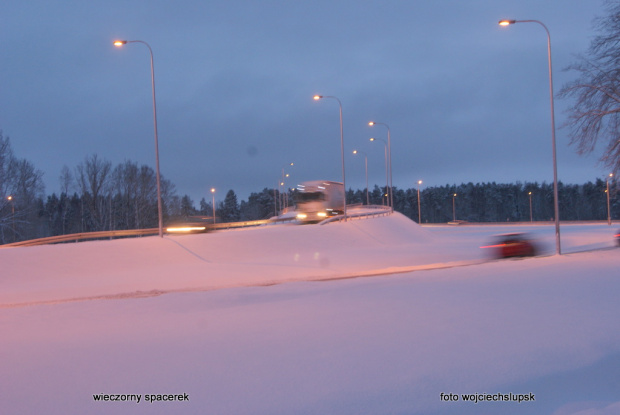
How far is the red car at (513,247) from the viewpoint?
2573 cm

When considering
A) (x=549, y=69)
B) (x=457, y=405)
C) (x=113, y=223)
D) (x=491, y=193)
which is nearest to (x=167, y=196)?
(x=113, y=223)

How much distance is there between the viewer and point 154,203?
8175 centimetres

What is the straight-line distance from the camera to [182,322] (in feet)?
35.2

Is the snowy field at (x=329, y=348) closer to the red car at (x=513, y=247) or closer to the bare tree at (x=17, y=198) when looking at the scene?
the red car at (x=513, y=247)

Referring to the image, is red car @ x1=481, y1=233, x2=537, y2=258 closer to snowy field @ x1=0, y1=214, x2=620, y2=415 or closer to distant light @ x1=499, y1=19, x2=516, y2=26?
snowy field @ x1=0, y1=214, x2=620, y2=415

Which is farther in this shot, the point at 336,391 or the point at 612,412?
the point at 336,391

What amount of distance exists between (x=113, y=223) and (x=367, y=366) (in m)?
74.9

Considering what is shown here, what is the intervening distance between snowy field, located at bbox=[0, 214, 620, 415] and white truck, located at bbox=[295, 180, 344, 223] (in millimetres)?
35260

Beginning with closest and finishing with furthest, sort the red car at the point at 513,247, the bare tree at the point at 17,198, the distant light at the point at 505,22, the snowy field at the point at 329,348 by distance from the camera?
1. the snowy field at the point at 329,348
2. the distant light at the point at 505,22
3. the red car at the point at 513,247
4. the bare tree at the point at 17,198

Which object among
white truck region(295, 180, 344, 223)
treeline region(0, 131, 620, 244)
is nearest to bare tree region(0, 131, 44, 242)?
treeline region(0, 131, 620, 244)

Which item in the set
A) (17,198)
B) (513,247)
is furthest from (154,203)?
(513,247)

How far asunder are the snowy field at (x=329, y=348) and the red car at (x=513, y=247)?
25.3 ft

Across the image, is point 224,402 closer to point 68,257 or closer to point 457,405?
point 457,405

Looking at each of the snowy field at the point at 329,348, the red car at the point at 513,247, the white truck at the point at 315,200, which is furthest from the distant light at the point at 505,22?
the white truck at the point at 315,200
